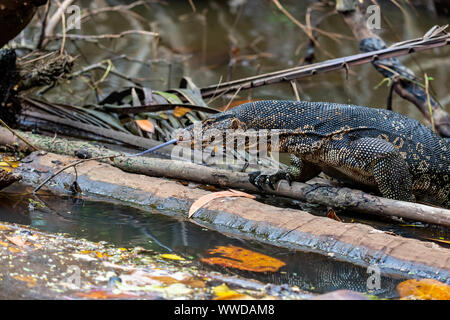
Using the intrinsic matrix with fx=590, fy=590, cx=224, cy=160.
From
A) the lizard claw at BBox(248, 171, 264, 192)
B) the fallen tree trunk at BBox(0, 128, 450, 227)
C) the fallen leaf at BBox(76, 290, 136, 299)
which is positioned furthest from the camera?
the lizard claw at BBox(248, 171, 264, 192)

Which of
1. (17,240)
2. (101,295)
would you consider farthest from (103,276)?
(17,240)

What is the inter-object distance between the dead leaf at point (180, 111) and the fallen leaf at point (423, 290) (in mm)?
3352

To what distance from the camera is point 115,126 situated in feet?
19.7

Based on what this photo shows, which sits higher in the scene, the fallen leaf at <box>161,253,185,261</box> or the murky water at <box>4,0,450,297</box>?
the murky water at <box>4,0,450,297</box>

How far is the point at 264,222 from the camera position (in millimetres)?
3830

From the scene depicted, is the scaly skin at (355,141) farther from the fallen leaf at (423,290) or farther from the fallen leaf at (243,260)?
the fallen leaf at (423,290)

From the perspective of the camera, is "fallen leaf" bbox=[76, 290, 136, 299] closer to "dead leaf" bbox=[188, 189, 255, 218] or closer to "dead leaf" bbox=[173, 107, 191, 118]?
"dead leaf" bbox=[188, 189, 255, 218]

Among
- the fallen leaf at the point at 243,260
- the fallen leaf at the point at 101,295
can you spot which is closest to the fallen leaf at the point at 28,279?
the fallen leaf at the point at 101,295

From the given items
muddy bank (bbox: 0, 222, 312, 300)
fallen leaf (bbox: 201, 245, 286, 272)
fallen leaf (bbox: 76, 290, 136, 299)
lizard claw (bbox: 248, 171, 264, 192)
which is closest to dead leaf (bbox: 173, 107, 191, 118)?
lizard claw (bbox: 248, 171, 264, 192)

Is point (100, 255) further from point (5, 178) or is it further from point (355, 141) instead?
A: point (355, 141)

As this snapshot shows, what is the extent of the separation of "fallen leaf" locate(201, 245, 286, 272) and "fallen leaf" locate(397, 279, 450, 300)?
0.66 metres

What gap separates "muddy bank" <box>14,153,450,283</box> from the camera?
10.9ft

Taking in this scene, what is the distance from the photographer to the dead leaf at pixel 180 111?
5945 mm

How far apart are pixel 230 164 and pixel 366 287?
7.22ft
